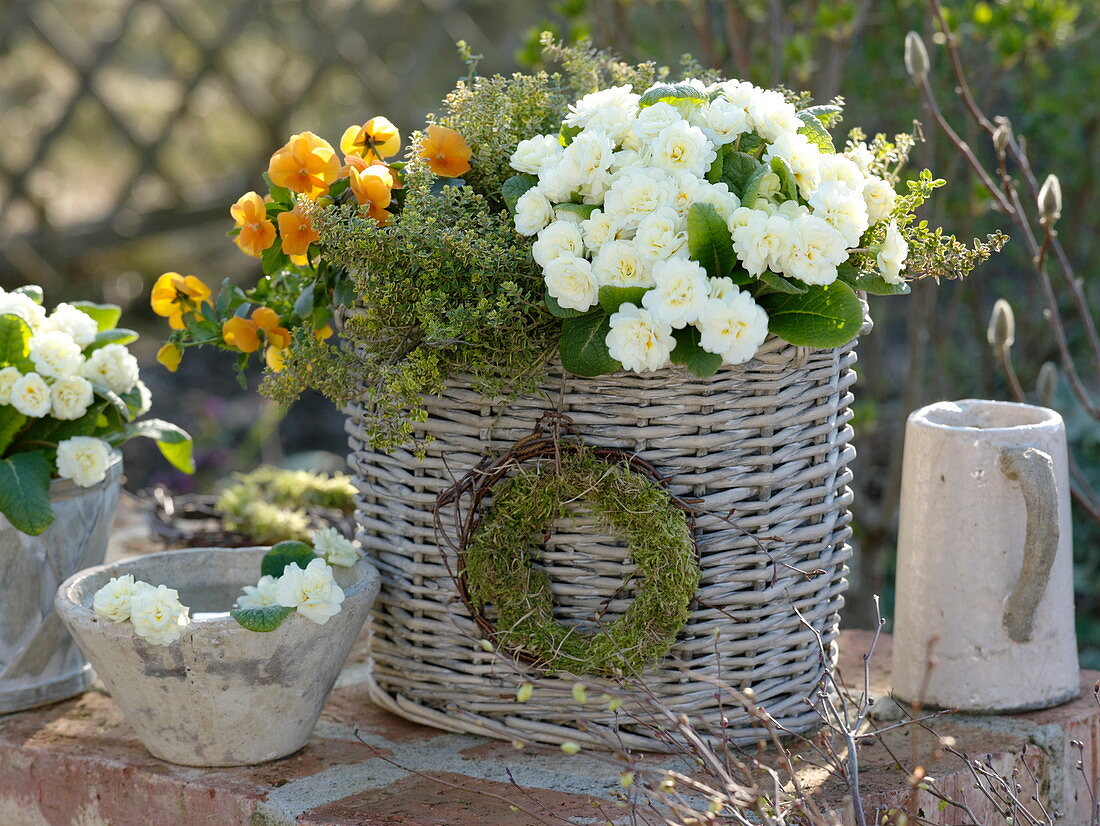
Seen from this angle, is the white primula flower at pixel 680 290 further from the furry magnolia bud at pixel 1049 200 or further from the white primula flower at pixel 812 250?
the furry magnolia bud at pixel 1049 200

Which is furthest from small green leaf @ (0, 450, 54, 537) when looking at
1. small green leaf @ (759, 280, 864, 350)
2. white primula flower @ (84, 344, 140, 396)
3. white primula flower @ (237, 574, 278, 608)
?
small green leaf @ (759, 280, 864, 350)

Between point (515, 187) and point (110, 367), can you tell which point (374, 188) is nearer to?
point (515, 187)

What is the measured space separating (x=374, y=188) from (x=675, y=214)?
277 mm

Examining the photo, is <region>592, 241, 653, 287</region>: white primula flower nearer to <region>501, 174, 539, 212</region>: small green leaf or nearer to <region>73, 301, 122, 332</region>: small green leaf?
<region>501, 174, 539, 212</region>: small green leaf

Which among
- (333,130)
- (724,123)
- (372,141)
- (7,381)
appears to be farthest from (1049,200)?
(333,130)

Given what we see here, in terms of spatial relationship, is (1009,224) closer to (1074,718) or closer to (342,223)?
(1074,718)

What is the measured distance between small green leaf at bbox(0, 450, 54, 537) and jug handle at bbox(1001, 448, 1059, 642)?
92 centimetres

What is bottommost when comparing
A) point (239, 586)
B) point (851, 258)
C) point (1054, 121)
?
point (239, 586)

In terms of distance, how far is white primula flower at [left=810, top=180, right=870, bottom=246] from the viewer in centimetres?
98

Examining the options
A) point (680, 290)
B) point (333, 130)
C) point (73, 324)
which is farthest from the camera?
point (333, 130)

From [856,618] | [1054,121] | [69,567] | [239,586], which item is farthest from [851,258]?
[1054,121]

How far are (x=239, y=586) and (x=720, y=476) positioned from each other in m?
0.53

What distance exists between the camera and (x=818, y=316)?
1.01 metres

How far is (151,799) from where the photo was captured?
1109mm
